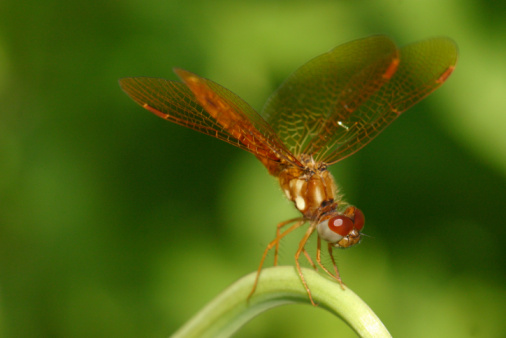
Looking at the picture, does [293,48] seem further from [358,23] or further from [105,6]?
[105,6]

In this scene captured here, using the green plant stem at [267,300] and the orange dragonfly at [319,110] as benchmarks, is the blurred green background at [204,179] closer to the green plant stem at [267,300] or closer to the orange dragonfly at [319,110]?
the orange dragonfly at [319,110]

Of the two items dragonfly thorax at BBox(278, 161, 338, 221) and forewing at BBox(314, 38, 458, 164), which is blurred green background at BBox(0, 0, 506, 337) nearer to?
forewing at BBox(314, 38, 458, 164)

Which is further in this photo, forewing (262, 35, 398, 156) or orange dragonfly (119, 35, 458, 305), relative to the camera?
forewing (262, 35, 398, 156)

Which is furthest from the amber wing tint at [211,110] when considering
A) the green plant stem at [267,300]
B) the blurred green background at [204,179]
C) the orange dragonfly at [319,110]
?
the green plant stem at [267,300]

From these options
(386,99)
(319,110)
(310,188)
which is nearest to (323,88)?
(319,110)

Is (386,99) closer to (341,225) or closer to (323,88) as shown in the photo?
(323,88)

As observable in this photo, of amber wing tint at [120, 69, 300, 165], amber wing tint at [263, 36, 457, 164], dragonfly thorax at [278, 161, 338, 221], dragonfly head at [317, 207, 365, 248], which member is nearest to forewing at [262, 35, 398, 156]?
amber wing tint at [263, 36, 457, 164]
